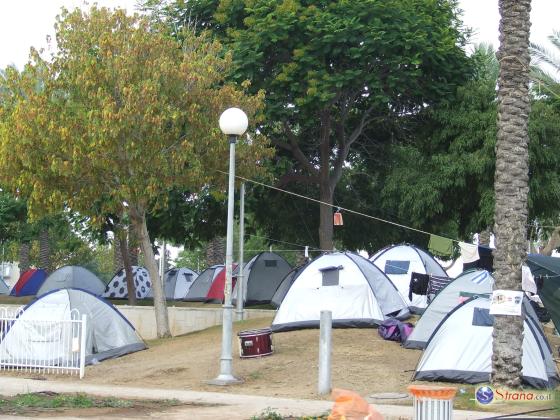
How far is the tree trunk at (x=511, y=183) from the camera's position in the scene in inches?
503

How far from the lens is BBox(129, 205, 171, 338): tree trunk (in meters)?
21.7

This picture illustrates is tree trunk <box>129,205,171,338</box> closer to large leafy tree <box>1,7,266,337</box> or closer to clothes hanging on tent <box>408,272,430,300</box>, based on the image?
large leafy tree <box>1,7,266,337</box>

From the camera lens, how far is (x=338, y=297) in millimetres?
19891

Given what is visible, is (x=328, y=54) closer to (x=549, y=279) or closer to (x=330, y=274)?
(x=330, y=274)

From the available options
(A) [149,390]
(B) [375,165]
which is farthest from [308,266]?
(B) [375,165]

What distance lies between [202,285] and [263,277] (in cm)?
584

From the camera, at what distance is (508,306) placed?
12.6m

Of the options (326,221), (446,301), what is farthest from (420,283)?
(326,221)

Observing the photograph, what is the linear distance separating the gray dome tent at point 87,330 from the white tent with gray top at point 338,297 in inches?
137

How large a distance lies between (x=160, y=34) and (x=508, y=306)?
38.0 ft

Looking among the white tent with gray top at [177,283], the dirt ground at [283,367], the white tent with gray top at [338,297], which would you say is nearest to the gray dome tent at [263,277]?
the white tent with gray top at [177,283]

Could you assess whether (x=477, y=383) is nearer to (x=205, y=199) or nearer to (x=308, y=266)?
(x=308, y=266)

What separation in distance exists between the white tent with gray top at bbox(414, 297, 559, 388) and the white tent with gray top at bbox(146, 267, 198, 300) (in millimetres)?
23895

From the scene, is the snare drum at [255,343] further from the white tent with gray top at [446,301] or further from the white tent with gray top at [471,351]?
the white tent with gray top at [471,351]
